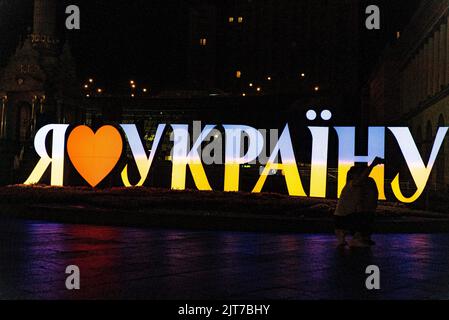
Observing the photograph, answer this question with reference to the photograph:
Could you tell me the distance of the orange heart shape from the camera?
22.7 m

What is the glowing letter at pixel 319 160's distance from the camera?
21.5 meters

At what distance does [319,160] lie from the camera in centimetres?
2153

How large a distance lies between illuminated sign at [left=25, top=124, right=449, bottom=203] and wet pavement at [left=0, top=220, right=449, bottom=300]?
18.1 ft

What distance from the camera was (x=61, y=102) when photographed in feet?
174

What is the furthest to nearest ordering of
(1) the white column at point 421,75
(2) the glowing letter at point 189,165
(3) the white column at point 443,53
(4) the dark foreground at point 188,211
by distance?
(1) the white column at point 421,75 < (3) the white column at point 443,53 < (2) the glowing letter at point 189,165 < (4) the dark foreground at point 188,211

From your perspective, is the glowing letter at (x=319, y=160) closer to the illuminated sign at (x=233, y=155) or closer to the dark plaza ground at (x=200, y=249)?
the illuminated sign at (x=233, y=155)

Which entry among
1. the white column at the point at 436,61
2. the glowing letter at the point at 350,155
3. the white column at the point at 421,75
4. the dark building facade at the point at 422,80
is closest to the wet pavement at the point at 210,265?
the glowing letter at the point at 350,155

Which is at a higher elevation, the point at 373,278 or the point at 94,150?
the point at 94,150

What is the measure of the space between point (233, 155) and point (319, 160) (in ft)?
11.9

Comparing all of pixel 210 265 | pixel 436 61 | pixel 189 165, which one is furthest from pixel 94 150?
pixel 436 61

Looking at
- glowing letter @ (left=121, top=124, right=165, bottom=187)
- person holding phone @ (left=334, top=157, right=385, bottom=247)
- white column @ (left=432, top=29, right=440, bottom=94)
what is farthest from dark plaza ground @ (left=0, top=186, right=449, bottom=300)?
white column @ (left=432, top=29, right=440, bottom=94)

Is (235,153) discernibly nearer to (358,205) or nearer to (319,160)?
(319,160)

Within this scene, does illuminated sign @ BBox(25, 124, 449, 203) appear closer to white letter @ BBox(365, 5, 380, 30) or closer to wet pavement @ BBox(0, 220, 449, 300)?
white letter @ BBox(365, 5, 380, 30)
